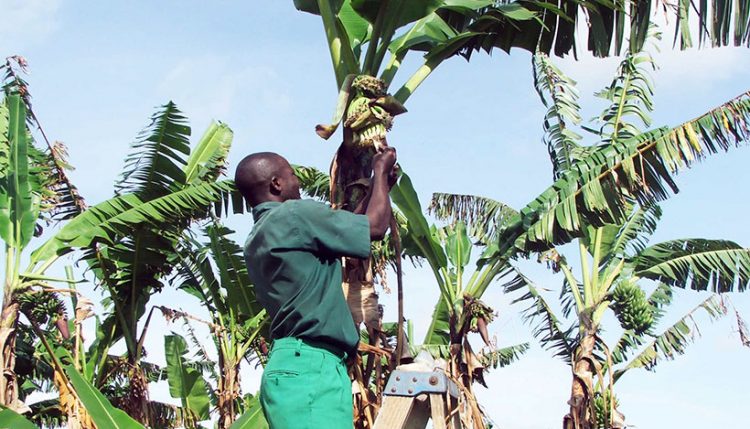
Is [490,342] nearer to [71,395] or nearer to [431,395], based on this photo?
[71,395]

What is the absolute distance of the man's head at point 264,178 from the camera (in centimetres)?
265

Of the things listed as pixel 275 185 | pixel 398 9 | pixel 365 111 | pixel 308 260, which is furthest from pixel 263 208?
pixel 398 9

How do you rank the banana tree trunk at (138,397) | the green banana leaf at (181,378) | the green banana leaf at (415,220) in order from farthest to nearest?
1. the green banana leaf at (181,378)
2. the banana tree trunk at (138,397)
3. the green banana leaf at (415,220)

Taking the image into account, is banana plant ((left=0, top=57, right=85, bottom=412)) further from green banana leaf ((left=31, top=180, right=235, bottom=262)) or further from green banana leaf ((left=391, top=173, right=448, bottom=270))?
green banana leaf ((left=391, top=173, right=448, bottom=270))

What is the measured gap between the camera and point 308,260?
2514mm

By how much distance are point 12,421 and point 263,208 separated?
10.4ft

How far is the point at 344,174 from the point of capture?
438 centimetres

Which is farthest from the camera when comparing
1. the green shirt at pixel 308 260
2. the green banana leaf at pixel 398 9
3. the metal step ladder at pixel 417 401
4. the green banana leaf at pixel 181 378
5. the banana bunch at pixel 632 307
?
the banana bunch at pixel 632 307

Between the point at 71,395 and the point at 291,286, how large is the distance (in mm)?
4896

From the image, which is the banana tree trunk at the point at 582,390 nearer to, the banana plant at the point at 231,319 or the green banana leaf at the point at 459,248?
the green banana leaf at the point at 459,248

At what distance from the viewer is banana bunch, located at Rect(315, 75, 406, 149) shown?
4.35 m

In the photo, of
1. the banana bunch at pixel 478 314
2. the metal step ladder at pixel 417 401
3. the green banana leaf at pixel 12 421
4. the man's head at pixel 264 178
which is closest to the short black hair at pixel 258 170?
the man's head at pixel 264 178

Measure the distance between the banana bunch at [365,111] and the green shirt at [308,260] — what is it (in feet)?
5.84

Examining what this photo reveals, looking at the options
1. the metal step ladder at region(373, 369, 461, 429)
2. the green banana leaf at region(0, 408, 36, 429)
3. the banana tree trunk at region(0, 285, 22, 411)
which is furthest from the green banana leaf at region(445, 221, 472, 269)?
the metal step ladder at region(373, 369, 461, 429)
